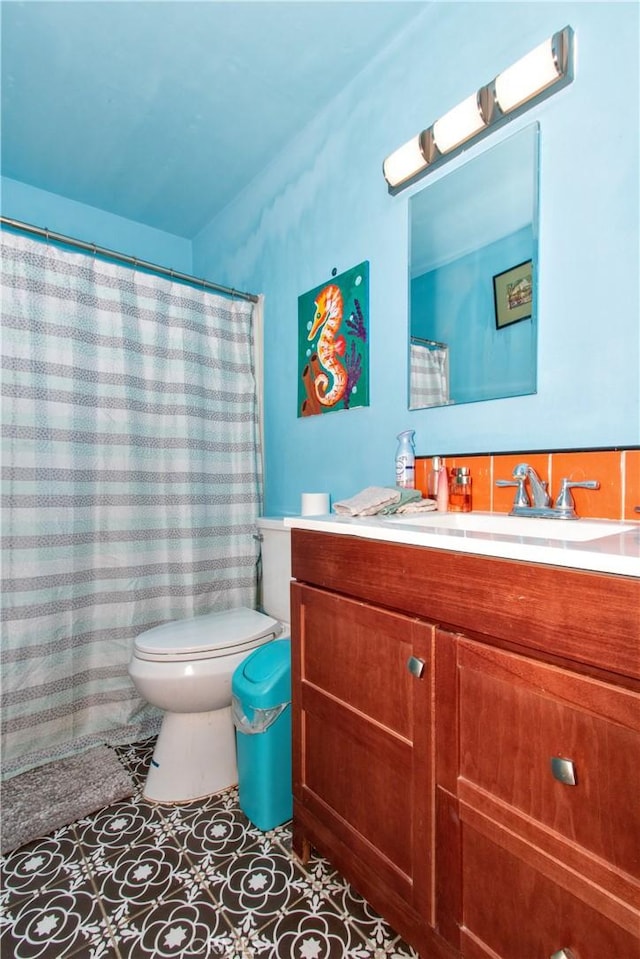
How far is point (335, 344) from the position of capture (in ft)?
5.74

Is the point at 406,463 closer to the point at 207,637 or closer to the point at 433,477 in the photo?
the point at 433,477

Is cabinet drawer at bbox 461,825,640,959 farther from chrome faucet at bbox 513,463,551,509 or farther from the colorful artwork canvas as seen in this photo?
the colorful artwork canvas

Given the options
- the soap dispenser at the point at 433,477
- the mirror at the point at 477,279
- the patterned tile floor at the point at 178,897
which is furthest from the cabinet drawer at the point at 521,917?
the mirror at the point at 477,279

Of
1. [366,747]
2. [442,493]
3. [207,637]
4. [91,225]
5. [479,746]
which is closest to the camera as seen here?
[479,746]

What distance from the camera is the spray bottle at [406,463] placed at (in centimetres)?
138

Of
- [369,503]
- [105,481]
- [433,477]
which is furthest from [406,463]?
[105,481]

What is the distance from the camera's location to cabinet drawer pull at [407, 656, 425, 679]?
823 mm

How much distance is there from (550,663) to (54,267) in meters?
1.94

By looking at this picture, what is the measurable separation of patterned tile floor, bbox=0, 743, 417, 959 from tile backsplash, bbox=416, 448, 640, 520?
40.3 inches

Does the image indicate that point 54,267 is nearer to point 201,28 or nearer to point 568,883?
point 201,28

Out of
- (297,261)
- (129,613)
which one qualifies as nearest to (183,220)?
(297,261)

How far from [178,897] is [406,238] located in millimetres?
1926

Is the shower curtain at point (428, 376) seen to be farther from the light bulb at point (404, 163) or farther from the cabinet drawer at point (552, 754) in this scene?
the cabinet drawer at point (552, 754)

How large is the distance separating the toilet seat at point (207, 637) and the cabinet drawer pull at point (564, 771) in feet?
3.37
